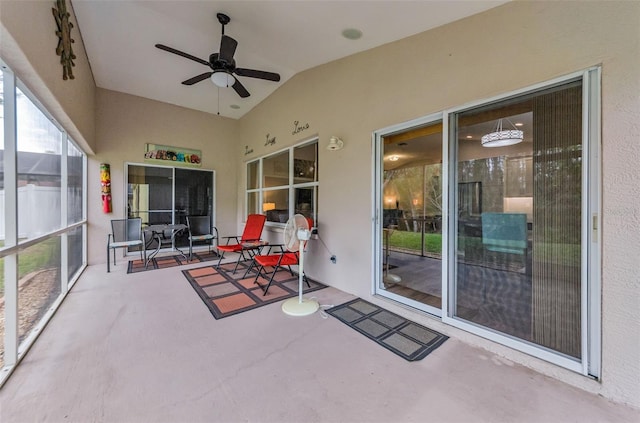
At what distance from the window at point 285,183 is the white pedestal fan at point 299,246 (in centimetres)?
103

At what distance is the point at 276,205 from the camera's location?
520 centimetres

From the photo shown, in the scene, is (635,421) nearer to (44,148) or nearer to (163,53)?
(44,148)

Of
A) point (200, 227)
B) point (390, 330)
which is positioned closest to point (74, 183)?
point (200, 227)

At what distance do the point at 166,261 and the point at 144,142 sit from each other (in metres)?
2.67

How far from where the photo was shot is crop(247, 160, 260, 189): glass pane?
6008mm

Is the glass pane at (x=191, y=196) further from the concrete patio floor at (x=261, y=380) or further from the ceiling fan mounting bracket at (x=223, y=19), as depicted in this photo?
the ceiling fan mounting bracket at (x=223, y=19)

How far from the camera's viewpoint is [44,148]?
260 centimetres

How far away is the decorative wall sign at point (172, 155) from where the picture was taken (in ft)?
18.2

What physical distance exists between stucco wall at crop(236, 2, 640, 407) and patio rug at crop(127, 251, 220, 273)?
2.90m

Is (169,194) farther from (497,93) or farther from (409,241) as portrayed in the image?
(497,93)

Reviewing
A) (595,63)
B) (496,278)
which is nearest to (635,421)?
(496,278)

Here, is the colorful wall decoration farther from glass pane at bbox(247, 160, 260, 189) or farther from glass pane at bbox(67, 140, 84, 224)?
glass pane at bbox(247, 160, 260, 189)

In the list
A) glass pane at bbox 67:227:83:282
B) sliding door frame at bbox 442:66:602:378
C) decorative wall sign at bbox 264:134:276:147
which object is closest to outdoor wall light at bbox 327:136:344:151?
decorative wall sign at bbox 264:134:276:147

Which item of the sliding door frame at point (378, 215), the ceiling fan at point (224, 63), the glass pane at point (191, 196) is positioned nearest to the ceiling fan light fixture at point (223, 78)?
the ceiling fan at point (224, 63)
